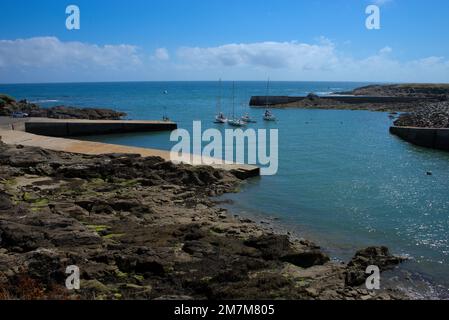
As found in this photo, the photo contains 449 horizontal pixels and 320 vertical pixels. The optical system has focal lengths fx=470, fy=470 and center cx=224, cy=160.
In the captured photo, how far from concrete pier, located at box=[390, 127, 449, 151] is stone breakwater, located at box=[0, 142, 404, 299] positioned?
2495cm

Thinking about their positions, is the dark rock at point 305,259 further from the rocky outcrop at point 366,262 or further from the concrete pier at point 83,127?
the concrete pier at point 83,127

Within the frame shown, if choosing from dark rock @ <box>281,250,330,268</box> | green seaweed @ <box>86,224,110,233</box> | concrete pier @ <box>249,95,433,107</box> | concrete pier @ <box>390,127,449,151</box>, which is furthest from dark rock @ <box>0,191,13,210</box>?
concrete pier @ <box>249,95,433,107</box>

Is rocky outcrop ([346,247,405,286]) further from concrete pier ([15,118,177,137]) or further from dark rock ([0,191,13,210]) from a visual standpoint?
concrete pier ([15,118,177,137])

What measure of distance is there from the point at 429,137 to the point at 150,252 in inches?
1281

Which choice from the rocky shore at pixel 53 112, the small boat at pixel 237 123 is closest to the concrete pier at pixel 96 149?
the rocky shore at pixel 53 112

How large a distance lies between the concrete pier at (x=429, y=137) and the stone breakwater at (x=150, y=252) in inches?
982

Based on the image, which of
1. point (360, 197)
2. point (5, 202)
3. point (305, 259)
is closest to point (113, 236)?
point (5, 202)

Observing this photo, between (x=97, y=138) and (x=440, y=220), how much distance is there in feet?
103

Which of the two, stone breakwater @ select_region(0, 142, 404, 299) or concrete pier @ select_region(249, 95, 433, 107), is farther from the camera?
concrete pier @ select_region(249, 95, 433, 107)

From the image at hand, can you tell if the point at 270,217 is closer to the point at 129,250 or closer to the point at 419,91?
the point at 129,250

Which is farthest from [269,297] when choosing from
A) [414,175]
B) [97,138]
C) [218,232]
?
[97,138]

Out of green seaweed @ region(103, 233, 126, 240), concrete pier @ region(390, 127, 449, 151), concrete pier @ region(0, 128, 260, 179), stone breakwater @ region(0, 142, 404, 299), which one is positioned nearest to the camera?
stone breakwater @ region(0, 142, 404, 299)

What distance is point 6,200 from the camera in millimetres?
15188

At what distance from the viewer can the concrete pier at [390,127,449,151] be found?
3634 cm
